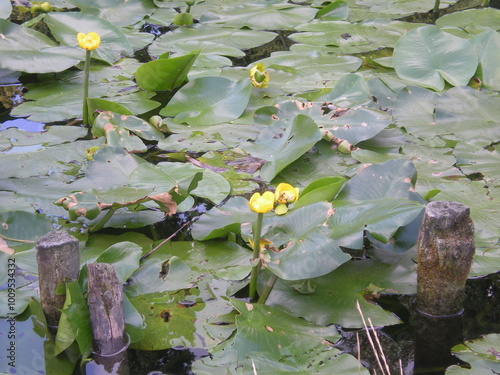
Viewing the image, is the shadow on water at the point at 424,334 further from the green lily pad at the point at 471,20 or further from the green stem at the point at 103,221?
the green lily pad at the point at 471,20

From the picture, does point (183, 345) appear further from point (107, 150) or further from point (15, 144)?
point (15, 144)

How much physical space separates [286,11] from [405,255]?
7.92ft

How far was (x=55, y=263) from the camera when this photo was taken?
152 centimetres

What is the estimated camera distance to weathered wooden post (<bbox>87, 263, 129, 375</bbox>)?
148 cm

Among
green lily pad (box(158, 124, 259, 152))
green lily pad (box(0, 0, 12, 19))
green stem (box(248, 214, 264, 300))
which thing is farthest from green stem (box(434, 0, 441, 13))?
green stem (box(248, 214, 264, 300))

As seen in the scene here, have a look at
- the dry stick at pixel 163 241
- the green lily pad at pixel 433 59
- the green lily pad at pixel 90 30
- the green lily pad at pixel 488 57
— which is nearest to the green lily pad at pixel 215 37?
the green lily pad at pixel 90 30

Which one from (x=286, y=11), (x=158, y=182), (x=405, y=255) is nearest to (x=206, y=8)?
(x=286, y=11)

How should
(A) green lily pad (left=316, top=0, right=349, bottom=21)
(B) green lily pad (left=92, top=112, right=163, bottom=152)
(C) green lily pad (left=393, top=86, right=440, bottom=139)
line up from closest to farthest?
(B) green lily pad (left=92, top=112, right=163, bottom=152) < (C) green lily pad (left=393, top=86, right=440, bottom=139) < (A) green lily pad (left=316, top=0, right=349, bottom=21)

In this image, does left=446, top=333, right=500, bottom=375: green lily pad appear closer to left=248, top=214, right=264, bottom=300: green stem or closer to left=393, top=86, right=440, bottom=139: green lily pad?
left=248, top=214, right=264, bottom=300: green stem

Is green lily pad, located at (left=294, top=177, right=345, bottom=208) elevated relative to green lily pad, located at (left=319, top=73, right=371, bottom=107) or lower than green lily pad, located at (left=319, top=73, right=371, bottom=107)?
elevated

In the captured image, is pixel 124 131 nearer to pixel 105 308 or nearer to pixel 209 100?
pixel 209 100

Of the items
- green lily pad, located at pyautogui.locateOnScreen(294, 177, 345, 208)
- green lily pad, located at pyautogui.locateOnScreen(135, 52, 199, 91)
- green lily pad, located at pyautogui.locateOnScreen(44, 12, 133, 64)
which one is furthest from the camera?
green lily pad, located at pyautogui.locateOnScreen(44, 12, 133, 64)

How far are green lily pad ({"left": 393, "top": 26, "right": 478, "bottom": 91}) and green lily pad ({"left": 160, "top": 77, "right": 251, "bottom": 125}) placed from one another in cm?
74

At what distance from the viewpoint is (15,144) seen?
2.51m
